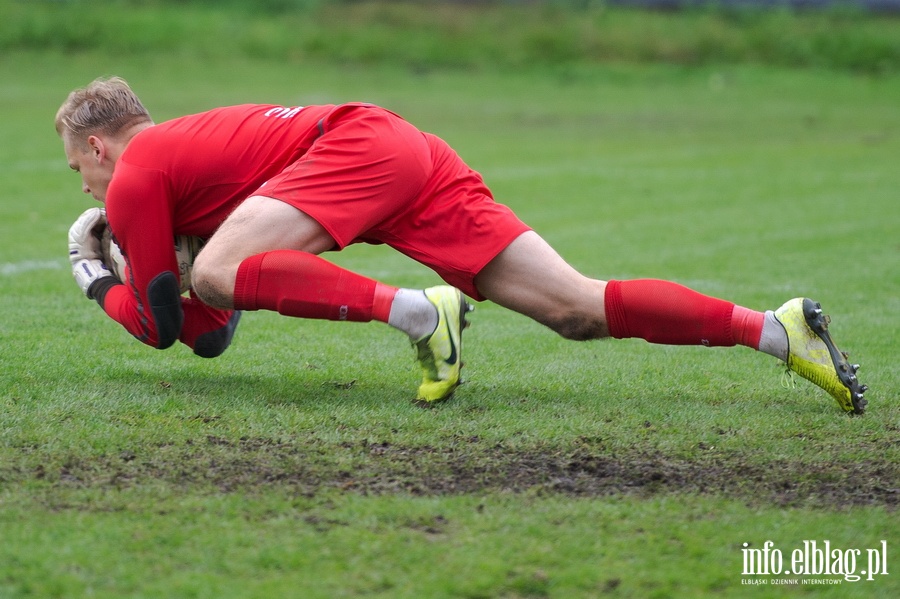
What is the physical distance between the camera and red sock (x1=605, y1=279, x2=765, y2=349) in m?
4.09

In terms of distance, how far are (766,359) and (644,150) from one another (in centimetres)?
1003

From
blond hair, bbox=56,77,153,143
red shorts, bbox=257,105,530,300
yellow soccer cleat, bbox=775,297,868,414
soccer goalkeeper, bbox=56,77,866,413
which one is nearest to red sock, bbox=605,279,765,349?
soccer goalkeeper, bbox=56,77,866,413

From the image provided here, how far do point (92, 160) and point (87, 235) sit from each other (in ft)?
1.32

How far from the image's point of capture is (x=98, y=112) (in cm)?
432

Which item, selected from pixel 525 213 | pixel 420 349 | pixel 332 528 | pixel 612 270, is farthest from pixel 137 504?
pixel 525 213

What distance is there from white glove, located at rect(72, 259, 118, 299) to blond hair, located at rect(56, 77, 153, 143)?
57 cm

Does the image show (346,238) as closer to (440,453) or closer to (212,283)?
(212,283)

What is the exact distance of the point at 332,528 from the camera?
2.96m

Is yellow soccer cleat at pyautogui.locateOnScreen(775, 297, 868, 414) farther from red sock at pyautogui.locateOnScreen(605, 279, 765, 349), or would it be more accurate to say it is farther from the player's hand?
the player's hand

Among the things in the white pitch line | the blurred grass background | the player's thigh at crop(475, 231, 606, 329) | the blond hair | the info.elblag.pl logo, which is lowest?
the info.elblag.pl logo

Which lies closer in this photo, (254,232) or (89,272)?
(254,232)

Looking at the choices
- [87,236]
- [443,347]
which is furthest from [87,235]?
[443,347]

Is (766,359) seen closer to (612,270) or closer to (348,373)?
(348,373)

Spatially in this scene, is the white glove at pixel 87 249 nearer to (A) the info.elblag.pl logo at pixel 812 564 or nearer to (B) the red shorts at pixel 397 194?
(B) the red shorts at pixel 397 194
